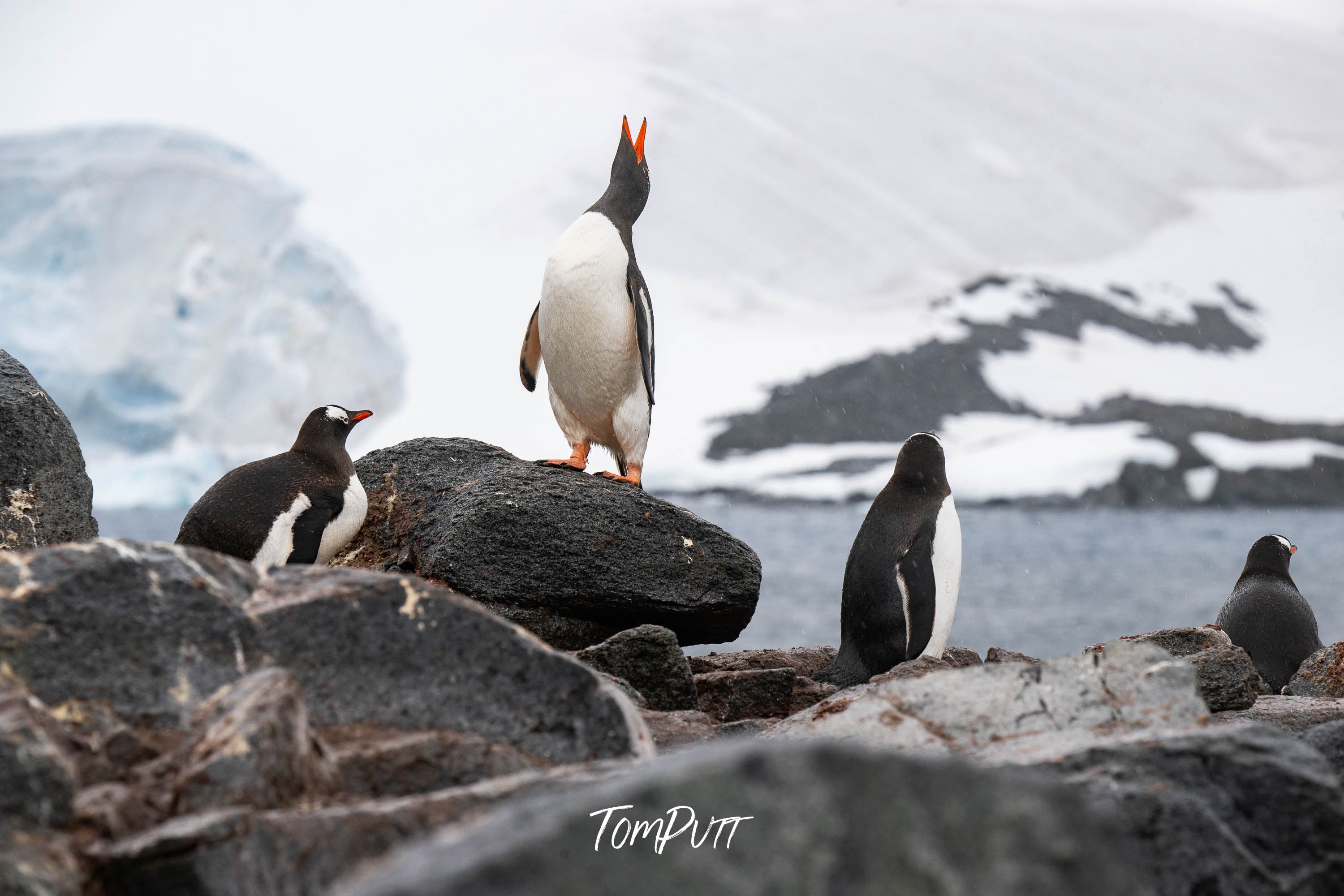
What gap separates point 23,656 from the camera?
1.53 meters

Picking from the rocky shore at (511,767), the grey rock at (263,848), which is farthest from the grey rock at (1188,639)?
the grey rock at (263,848)

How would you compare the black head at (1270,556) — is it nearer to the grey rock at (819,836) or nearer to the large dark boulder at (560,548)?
the large dark boulder at (560,548)

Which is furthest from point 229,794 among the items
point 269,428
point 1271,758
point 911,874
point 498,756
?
point 269,428

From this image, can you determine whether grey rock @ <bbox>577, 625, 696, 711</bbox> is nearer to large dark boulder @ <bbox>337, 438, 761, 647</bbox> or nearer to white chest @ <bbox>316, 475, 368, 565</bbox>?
large dark boulder @ <bbox>337, 438, 761, 647</bbox>

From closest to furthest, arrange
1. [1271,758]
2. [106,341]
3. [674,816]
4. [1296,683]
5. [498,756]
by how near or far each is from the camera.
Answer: [674,816] → [1271,758] → [498,756] → [1296,683] → [106,341]

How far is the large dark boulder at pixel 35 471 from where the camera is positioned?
336cm

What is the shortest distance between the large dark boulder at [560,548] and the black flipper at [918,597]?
56 centimetres

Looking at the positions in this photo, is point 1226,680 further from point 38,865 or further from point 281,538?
point 38,865

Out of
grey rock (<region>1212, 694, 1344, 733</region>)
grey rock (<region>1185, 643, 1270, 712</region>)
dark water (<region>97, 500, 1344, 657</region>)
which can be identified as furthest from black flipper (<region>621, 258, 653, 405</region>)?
dark water (<region>97, 500, 1344, 657</region>)

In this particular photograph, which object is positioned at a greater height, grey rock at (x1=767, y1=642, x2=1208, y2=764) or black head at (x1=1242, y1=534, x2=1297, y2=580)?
grey rock at (x1=767, y1=642, x2=1208, y2=764)

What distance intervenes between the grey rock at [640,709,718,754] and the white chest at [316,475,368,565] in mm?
1632

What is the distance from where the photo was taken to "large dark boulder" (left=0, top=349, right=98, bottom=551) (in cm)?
336

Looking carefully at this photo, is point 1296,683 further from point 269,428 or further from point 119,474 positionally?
point 269,428

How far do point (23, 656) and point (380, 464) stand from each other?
2819 millimetres
